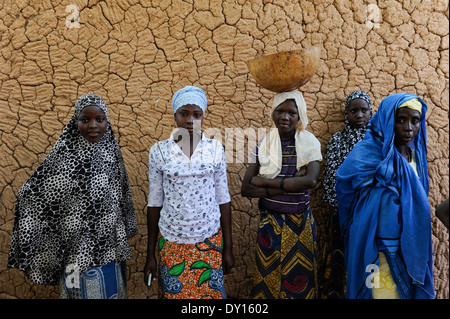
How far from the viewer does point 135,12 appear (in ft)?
8.89

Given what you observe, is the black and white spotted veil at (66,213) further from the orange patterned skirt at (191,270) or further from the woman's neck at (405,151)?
the woman's neck at (405,151)

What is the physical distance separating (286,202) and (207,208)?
54 cm

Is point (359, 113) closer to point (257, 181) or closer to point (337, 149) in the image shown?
point (337, 149)

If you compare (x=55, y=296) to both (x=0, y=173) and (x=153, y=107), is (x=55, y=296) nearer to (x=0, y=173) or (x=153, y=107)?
(x=0, y=173)

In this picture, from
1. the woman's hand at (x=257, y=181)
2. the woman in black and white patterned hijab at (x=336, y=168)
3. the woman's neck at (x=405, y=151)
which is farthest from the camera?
the woman in black and white patterned hijab at (x=336, y=168)

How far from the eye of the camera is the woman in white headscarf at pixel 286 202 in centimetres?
207

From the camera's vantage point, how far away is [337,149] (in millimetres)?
2656

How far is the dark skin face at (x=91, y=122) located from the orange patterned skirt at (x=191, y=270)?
0.76m

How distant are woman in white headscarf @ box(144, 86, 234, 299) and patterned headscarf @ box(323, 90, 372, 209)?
42.2 inches

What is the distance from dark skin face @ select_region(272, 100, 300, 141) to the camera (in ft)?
6.75

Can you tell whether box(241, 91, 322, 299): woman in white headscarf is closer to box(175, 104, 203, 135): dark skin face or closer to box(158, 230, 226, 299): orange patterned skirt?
box(158, 230, 226, 299): orange patterned skirt

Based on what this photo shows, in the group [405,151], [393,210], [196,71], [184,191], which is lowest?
[393,210]

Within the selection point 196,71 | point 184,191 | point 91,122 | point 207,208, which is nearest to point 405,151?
point 207,208

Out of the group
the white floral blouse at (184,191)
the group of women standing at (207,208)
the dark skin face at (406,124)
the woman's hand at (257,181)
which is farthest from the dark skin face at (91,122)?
the dark skin face at (406,124)
